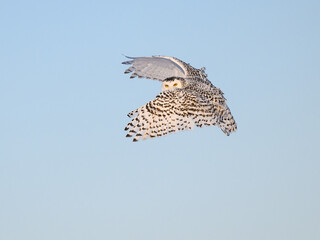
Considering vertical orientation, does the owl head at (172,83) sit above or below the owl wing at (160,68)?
below

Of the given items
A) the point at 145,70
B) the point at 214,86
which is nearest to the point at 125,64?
the point at 145,70

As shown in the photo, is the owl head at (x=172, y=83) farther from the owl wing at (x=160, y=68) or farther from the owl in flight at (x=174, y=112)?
the owl wing at (x=160, y=68)

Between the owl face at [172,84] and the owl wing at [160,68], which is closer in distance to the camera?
the owl face at [172,84]

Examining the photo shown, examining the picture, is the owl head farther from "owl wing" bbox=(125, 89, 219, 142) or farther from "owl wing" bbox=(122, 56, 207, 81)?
"owl wing" bbox=(122, 56, 207, 81)

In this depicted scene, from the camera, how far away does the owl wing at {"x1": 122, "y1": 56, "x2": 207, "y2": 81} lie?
2264 centimetres

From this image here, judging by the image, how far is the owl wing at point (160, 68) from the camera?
891 inches

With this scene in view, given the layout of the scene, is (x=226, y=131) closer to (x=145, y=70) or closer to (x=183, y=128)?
(x=183, y=128)

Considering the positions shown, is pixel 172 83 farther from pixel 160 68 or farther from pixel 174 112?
pixel 160 68

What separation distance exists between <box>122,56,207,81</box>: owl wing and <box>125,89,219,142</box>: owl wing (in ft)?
5.58

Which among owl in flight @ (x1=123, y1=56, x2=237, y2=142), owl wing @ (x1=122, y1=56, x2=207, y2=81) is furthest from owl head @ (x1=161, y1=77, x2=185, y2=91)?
owl wing @ (x1=122, y1=56, x2=207, y2=81)

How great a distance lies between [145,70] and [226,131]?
152 inches

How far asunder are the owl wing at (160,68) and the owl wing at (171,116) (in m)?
1.70

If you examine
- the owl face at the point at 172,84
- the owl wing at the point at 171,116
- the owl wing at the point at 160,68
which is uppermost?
the owl wing at the point at 160,68

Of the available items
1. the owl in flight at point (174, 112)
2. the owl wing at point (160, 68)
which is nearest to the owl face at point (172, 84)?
the owl in flight at point (174, 112)
